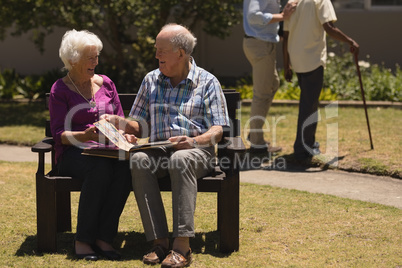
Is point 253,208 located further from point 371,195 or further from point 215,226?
point 371,195

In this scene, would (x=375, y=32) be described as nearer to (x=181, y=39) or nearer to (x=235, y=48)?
(x=235, y=48)

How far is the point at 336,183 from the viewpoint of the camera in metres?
6.77

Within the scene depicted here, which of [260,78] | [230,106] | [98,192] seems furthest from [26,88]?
[98,192]

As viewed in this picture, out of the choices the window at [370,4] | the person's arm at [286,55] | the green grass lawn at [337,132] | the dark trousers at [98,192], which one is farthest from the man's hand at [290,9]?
the window at [370,4]

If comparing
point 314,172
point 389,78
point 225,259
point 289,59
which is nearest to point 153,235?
point 225,259

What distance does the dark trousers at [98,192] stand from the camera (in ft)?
14.8

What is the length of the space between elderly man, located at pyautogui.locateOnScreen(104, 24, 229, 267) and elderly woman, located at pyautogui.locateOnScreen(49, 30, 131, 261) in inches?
6.9

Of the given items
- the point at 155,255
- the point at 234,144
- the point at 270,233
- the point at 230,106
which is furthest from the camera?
the point at 230,106

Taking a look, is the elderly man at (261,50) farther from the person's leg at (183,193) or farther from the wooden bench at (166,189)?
the person's leg at (183,193)

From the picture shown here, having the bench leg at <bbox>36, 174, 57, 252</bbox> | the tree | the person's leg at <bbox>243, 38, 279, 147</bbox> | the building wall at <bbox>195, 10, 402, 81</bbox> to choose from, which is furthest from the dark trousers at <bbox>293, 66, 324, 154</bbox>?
the building wall at <bbox>195, 10, 402, 81</bbox>

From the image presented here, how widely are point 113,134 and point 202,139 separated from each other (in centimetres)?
61

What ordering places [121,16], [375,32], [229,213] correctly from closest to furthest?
[229,213] → [121,16] → [375,32]

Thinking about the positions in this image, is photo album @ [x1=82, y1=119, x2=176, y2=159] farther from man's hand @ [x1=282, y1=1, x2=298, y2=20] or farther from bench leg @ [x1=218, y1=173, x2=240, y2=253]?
man's hand @ [x1=282, y1=1, x2=298, y2=20]

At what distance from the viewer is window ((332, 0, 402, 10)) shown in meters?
14.6
